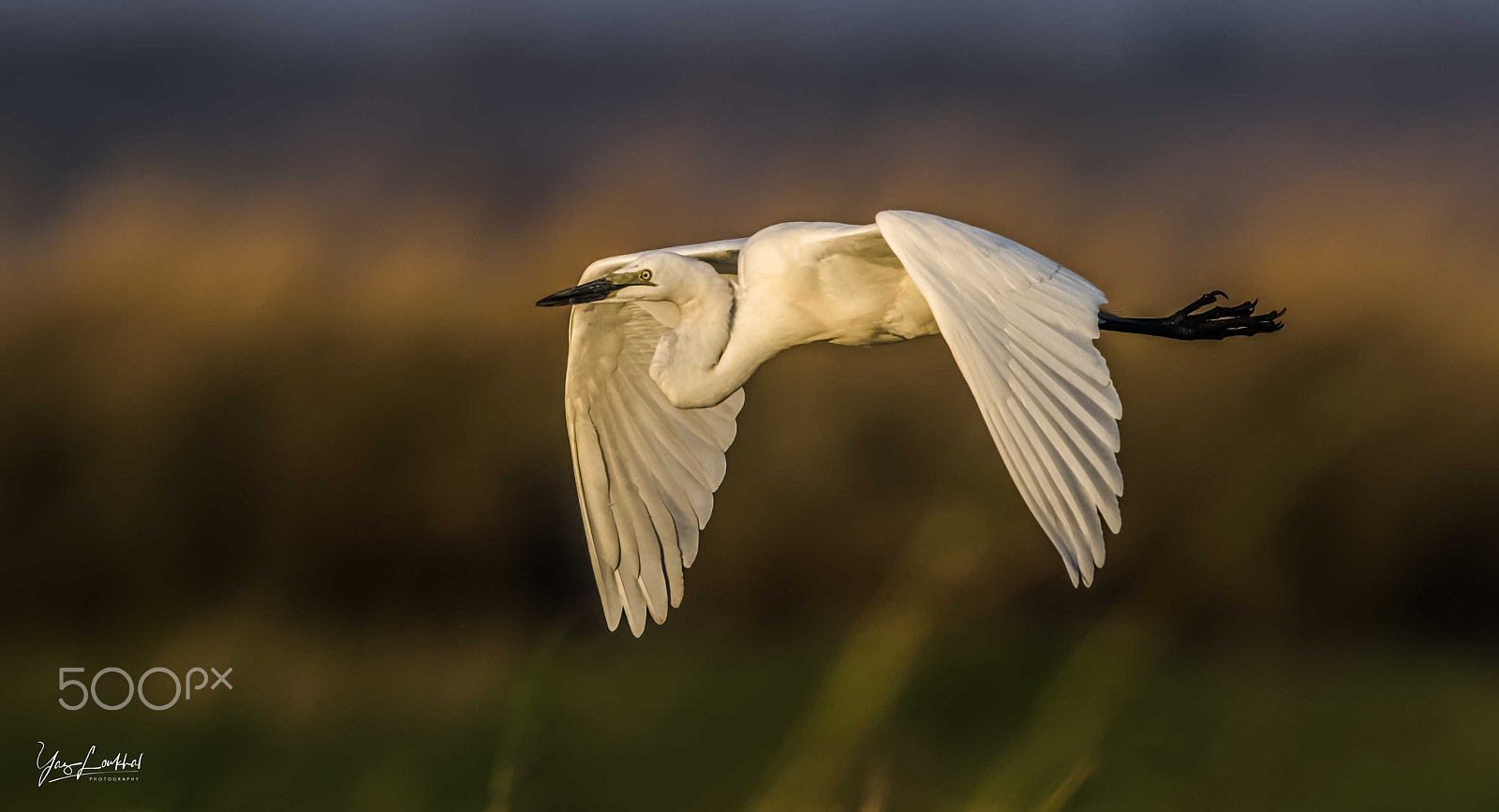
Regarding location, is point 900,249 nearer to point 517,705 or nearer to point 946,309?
point 946,309

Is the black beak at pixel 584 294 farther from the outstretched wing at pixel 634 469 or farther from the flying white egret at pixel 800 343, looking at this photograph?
the outstretched wing at pixel 634 469

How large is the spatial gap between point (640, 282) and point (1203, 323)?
2.83ft

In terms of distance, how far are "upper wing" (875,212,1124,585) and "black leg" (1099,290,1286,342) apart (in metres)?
0.52

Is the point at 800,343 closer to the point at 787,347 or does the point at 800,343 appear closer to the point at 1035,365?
the point at 787,347

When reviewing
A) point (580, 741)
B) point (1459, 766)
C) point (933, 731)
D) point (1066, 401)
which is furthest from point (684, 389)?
point (1459, 766)

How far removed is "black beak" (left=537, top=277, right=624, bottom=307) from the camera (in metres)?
1.54

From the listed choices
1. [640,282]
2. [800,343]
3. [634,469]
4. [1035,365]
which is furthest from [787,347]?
[1035,365]

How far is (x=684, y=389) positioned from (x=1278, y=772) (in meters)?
0.87

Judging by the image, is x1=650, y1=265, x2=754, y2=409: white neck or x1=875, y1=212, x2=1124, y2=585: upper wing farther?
x1=650, y1=265, x2=754, y2=409: white neck

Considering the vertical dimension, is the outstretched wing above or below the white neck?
below

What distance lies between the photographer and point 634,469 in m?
1.75

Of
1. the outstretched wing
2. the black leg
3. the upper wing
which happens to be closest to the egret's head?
the outstretched wing
